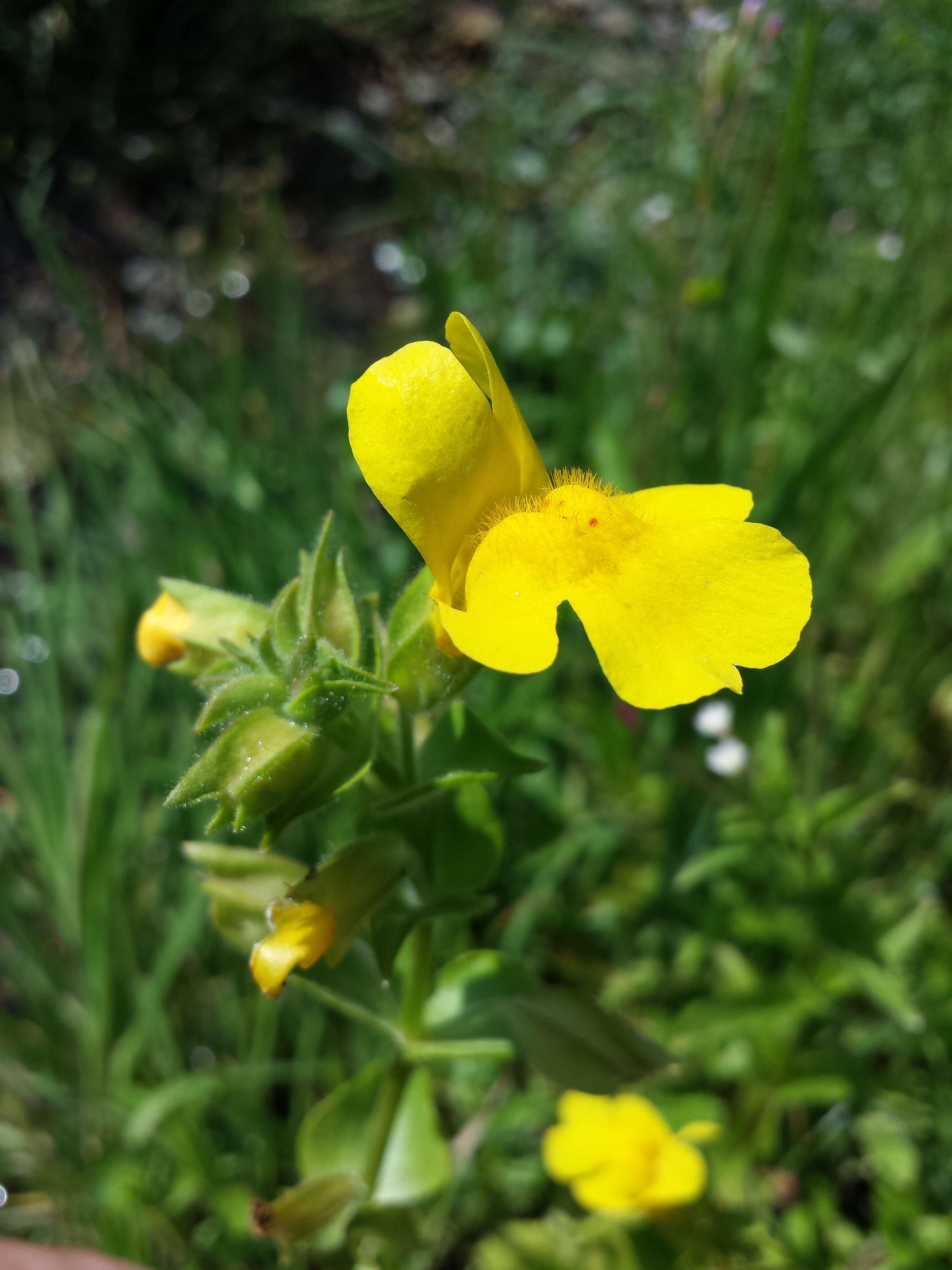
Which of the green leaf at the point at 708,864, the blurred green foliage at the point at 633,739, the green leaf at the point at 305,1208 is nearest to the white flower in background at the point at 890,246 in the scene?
the blurred green foliage at the point at 633,739

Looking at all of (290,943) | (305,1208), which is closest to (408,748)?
(290,943)

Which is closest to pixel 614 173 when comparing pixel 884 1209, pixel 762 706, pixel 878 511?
pixel 878 511

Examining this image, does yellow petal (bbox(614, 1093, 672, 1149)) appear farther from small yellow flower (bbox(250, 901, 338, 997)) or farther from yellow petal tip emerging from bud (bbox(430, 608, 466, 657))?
yellow petal tip emerging from bud (bbox(430, 608, 466, 657))

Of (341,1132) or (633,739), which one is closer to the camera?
(341,1132)

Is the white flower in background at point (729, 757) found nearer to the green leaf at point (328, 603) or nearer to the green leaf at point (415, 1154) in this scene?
the green leaf at point (415, 1154)

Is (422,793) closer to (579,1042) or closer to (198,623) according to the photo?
(198,623)

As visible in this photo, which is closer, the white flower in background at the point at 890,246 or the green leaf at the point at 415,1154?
the green leaf at the point at 415,1154
